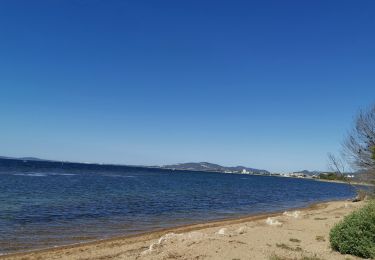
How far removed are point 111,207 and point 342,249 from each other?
24107 millimetres

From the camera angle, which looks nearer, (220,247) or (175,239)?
(220,247)

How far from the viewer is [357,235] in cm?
1171

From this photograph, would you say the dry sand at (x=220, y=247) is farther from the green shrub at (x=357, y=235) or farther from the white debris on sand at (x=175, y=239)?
the green shrub at (x=357, y=235)

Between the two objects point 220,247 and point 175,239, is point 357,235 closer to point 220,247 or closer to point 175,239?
point 220,247

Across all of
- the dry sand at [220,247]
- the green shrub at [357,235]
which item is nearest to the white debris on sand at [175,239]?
the dry sand at [220,247]

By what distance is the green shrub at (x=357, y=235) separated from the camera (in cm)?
1141

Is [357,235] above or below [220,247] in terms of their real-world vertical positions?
above

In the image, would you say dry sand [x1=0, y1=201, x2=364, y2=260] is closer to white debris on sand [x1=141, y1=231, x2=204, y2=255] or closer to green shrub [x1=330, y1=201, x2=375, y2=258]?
white debris on sand [x1=141, y1=231, x2=204, y2=255]

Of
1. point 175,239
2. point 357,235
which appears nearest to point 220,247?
point 175,239

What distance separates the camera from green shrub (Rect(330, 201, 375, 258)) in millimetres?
11406

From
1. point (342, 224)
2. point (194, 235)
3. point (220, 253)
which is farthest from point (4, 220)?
point (342, 224)

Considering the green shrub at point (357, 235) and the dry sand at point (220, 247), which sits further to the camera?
the dry sand at point (220, 247)

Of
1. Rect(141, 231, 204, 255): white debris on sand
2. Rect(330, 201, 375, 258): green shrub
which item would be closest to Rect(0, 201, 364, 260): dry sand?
Rect(141, 231, 204, 255): white debris on sand

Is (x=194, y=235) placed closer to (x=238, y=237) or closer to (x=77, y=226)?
(x=238, y=237)
